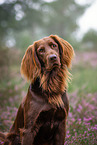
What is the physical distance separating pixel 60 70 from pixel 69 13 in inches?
872

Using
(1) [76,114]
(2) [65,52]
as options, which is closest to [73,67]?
(1) [76,114]

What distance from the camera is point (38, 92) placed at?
1850 millimetres

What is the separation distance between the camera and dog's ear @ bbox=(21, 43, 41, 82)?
6.28 ft

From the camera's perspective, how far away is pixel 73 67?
902 centimetres

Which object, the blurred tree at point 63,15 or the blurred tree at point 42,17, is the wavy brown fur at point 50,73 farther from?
the blurred tree at point 63,15

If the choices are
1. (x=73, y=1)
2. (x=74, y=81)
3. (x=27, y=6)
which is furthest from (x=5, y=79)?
(x=73, y=1)

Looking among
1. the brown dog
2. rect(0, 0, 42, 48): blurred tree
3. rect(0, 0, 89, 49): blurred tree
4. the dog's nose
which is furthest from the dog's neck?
rect(0, 0, 89, 49): blurred tree

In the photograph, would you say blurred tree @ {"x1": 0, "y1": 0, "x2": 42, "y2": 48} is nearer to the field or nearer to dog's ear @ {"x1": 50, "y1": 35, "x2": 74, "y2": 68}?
the field

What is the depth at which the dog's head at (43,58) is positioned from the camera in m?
1.85

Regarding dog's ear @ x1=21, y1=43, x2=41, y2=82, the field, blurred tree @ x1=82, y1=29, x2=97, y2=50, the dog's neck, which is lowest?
the field

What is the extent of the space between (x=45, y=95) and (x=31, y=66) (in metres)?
0.42

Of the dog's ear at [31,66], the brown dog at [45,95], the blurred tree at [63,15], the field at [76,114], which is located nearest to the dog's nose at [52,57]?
the brown dog at [45,95]

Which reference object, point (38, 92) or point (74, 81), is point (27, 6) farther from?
point (38, 92)

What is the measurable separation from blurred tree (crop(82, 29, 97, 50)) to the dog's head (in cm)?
1405
